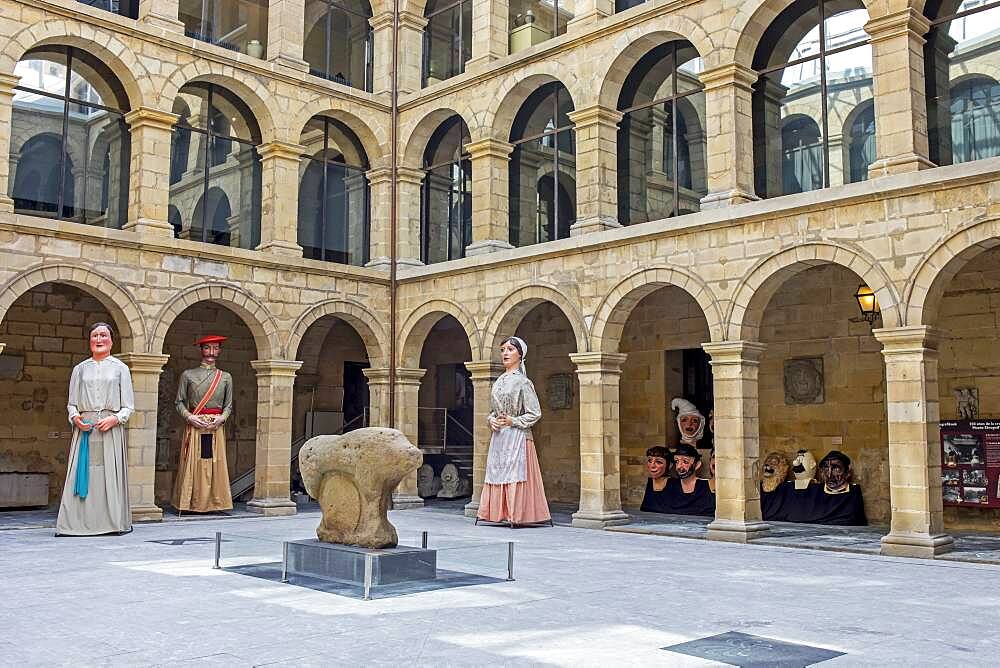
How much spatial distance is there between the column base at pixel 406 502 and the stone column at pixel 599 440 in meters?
3.27

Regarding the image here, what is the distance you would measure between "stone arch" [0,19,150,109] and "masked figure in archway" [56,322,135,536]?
3.85 meters

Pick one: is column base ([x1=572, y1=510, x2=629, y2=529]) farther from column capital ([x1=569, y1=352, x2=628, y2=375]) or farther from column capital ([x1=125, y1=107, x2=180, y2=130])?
column capital ([x1=125, y1=107, x2=180, y2=130])

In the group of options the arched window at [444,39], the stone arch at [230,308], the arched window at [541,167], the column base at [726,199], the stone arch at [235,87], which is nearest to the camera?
the column base at [726,199]

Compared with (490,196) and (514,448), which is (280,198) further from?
(514,448)

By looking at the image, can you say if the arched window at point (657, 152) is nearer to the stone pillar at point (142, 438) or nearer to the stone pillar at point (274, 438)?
the stone pillar at point (274, 438)

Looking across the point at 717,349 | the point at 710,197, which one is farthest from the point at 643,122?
the point at 717,349

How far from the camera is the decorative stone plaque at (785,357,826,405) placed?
12576mm

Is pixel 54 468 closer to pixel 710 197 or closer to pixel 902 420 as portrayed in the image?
pixel 710 197

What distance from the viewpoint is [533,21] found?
1468 cm

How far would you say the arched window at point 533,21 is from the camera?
1454 cm

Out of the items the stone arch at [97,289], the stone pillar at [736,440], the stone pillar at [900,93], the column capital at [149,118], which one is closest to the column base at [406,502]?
the stone arch at [97,289]

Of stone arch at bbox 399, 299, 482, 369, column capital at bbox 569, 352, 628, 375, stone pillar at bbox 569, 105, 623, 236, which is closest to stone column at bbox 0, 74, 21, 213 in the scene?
stone arch at bbox 399, 299, 482, 369

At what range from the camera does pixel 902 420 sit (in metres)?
9.30

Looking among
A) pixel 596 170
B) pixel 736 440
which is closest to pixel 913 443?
pixel 736 440
